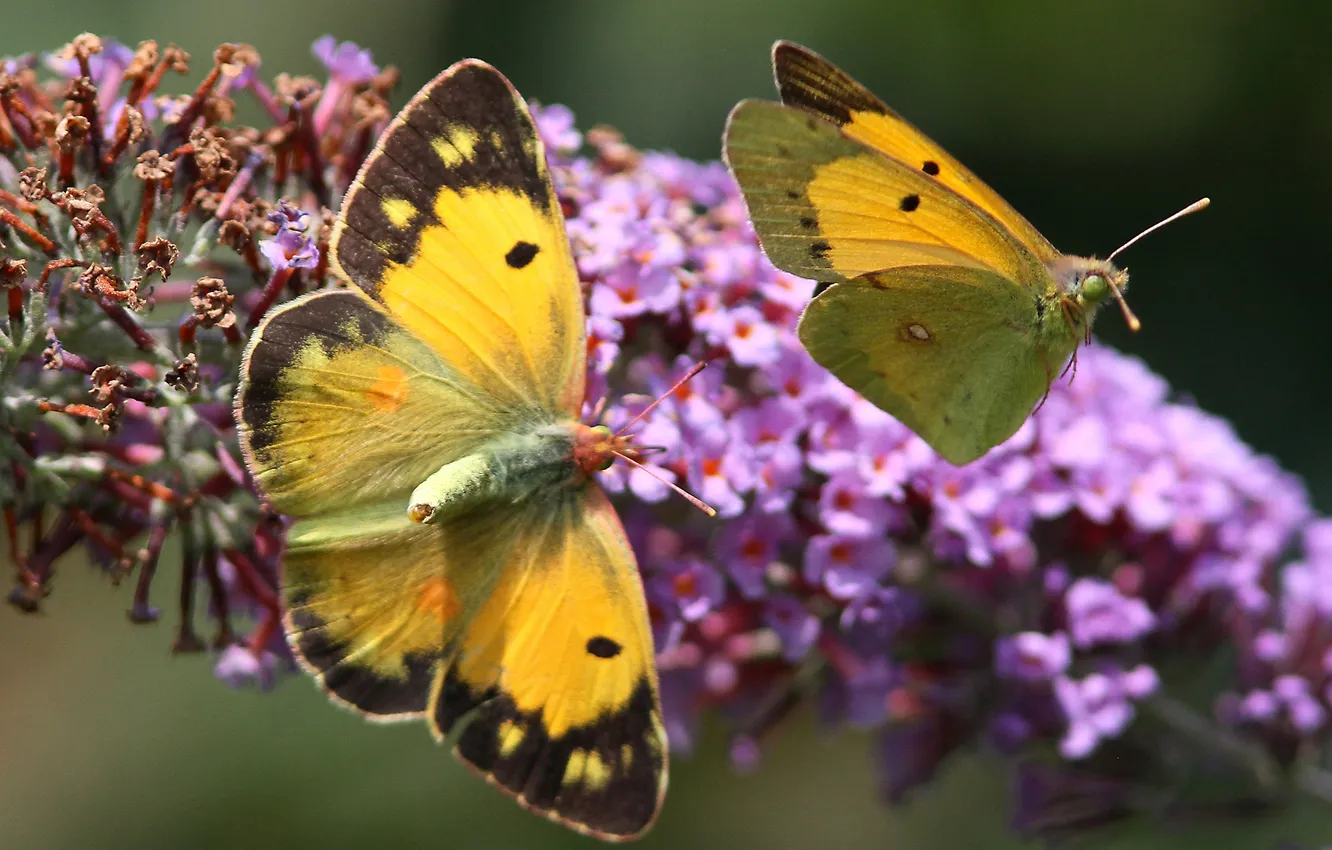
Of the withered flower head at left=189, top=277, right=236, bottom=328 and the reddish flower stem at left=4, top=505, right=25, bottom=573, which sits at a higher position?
the withered flower head at left=189, top=277, right=236, bottom=328

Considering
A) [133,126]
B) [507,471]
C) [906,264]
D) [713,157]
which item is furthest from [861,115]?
[713,157]

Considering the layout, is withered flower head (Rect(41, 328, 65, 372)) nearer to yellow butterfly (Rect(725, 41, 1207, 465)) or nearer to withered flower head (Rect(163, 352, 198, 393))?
withered flower head (Rect(163, 352, 198, 393))

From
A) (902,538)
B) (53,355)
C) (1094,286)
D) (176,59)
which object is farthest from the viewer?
(902,538)

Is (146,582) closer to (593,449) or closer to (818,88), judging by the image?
(593,449)

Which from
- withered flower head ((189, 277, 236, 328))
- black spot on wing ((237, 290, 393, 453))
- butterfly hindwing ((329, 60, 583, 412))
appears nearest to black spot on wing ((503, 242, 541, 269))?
butterfly hindwing ((329, 60, 583, 412))

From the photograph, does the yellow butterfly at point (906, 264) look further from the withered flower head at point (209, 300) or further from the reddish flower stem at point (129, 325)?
the reddish flower stem at point (129, 325)

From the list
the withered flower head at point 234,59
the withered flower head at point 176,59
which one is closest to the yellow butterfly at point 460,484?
the withered flower head at point 234,59

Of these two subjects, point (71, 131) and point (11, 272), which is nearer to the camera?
point (11, 272)
